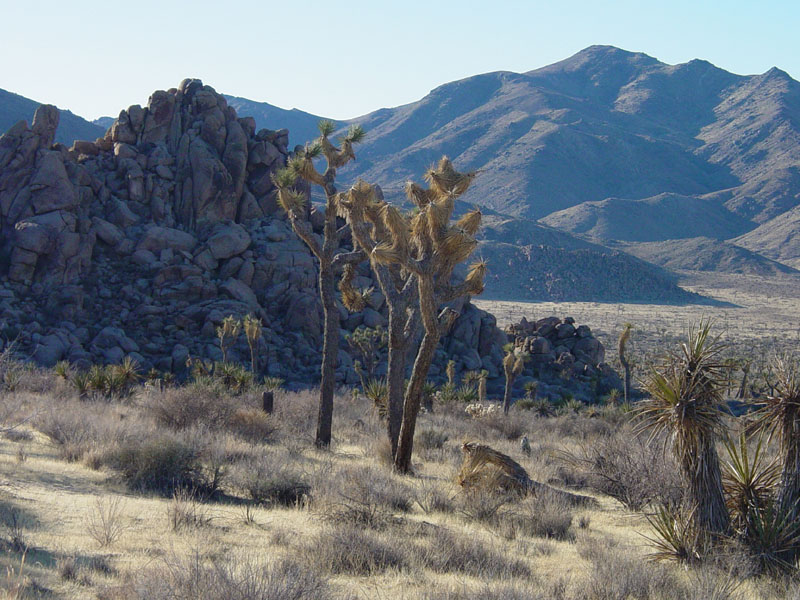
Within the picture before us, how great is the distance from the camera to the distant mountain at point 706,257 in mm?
115250

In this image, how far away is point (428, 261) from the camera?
12.8 meters

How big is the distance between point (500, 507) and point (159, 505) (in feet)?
14.8

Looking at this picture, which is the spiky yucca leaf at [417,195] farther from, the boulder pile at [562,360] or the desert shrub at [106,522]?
the boulder pile at [562,360]

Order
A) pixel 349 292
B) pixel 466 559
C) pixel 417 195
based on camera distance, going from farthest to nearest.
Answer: pixel 349 292 → pixel 417 195 → pixel 466 559

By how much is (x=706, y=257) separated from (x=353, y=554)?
404 feet

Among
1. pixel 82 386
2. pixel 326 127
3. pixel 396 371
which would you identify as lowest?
pixel 82 386

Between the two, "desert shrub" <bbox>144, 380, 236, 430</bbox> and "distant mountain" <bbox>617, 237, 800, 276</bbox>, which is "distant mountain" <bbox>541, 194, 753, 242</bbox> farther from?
"desert shrub" <bbox>144, 380, 236, 430</bbox>

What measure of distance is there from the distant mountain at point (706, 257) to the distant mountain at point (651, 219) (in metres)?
10.2

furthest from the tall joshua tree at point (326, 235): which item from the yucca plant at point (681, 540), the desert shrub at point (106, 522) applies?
the yucca plant at point (681, 540)

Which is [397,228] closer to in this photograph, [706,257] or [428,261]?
[428,261]

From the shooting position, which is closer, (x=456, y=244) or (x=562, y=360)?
(x=456, y=244)

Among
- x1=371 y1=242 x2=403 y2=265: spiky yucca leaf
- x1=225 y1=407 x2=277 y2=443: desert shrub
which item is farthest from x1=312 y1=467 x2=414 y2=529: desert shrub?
x1=225 y1=407 x2=277 y2=443: desert shrub

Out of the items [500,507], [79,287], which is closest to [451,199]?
[500,507]

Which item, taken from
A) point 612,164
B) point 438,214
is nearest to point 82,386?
point 438,214
